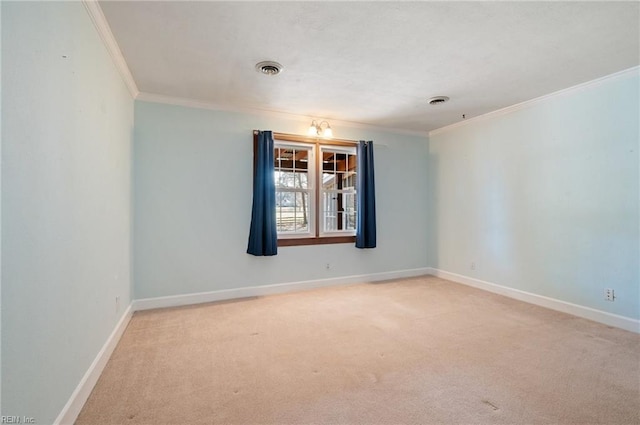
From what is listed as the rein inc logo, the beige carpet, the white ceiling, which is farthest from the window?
the rein inc logo

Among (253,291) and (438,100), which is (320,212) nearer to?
(253,291)

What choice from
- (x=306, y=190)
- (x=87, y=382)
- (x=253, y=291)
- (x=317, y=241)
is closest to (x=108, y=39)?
(x=87, y=382)

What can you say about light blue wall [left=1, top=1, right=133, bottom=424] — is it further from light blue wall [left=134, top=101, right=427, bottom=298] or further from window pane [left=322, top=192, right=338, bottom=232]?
window pane [left=322, top=192, right=338, bottom=232]

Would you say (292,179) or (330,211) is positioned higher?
(292,179)

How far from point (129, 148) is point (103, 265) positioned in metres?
1.48

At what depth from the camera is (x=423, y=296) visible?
13.1 ft

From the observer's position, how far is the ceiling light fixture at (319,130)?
4.25 m

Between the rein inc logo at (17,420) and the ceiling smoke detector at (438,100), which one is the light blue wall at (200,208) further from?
the rein inc logo at (17,420)

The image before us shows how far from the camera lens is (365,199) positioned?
455 cm

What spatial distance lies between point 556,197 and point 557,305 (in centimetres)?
123

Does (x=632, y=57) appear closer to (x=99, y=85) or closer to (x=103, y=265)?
(x=99, y=85)

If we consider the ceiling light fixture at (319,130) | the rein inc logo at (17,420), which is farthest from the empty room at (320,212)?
the ceiling light fixture at (319,130)

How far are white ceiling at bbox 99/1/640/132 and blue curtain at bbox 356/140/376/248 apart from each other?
97 cm

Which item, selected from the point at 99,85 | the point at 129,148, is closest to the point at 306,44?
the point at 99,85
